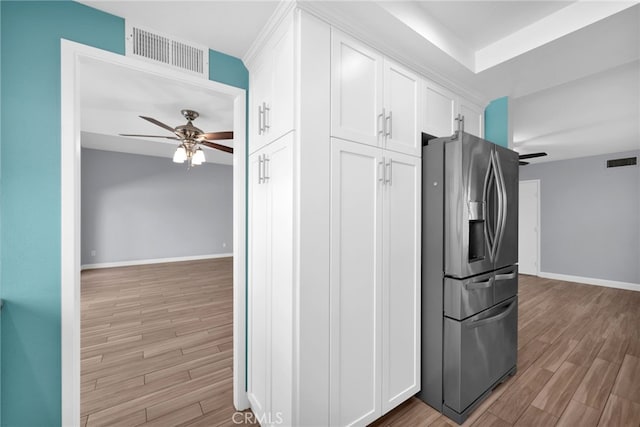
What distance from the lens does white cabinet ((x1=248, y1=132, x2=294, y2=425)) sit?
4.25 ft

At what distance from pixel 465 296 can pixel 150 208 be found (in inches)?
271

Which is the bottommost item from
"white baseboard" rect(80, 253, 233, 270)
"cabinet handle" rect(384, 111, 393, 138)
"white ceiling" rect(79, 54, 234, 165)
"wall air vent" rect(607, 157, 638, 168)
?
"white baseboard" rect(80, 253, 233, 270)

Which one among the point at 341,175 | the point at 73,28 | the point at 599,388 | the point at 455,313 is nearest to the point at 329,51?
the point at 341,175

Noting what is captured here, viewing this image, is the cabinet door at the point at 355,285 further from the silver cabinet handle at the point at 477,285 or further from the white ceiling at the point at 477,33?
the white ceiling at the point at 477,33

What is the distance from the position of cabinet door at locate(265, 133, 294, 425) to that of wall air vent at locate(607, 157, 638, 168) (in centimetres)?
668

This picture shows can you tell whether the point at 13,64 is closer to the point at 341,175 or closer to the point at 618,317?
the point at 341,175

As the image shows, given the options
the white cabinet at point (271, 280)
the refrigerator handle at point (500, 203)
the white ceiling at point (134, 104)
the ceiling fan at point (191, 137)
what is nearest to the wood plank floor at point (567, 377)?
the white cabinet at point (271, 280)

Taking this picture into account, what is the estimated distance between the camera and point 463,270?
160cm

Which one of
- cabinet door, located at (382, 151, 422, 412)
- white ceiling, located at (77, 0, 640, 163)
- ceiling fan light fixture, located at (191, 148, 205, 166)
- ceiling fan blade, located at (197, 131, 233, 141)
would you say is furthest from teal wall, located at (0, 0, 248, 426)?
ceiling fan light fixture, located at (191, 148, 205, 166)

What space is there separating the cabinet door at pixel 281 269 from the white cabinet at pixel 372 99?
1.13ft

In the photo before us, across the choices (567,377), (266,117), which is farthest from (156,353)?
(567,377)

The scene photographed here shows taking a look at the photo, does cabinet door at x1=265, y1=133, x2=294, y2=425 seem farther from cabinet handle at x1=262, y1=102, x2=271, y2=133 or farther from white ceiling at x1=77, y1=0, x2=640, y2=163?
white ceiling at x1=77, y1=0, x2=640, y2=163

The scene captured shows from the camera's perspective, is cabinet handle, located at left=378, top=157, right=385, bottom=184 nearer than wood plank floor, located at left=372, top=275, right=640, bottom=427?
Yes

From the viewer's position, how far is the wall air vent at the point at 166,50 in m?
1.44
